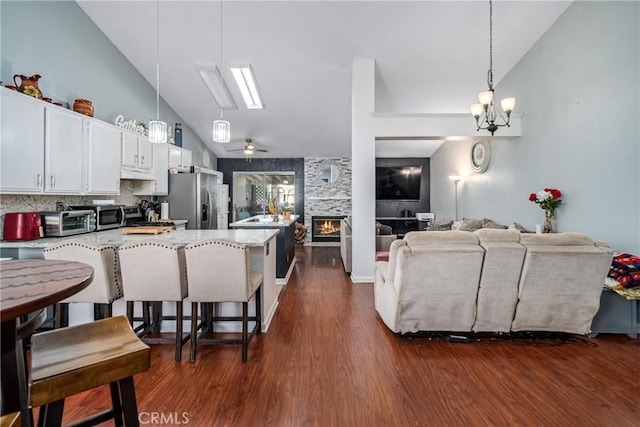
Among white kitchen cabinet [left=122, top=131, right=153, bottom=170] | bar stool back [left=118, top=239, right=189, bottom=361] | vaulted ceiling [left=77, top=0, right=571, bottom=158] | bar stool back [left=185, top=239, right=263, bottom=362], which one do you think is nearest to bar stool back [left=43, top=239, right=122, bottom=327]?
bar stool back [left=118, top=239, right=189, bottom=361]

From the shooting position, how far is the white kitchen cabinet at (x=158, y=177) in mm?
4926

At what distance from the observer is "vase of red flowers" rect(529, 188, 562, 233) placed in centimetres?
384

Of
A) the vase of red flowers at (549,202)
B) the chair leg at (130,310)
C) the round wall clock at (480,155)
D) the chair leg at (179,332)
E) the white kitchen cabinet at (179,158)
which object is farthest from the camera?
the round wall clock at (480,155)

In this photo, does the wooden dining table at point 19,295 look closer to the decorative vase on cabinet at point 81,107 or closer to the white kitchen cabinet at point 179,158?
the decorative vase on cabinet at point 81,107

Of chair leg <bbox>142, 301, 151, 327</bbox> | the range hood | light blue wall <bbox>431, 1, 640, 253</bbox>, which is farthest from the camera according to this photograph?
the range hood

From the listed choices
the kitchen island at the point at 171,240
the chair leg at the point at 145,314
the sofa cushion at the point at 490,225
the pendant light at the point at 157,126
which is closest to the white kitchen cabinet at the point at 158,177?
the pendant light at the point at 157,126

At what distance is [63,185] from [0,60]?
128 cm

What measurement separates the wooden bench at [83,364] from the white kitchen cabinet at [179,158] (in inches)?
180

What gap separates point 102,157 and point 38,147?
0.87 metres

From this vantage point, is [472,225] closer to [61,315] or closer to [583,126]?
[583,126]

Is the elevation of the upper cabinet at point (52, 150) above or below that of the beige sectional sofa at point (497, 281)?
above

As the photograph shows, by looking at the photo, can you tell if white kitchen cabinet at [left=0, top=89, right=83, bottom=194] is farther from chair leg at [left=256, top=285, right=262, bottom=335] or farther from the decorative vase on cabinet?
chair leg at [left=256, top=285, right=262, bottom=335]

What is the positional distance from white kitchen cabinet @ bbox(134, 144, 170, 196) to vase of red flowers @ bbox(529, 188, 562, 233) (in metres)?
5.69

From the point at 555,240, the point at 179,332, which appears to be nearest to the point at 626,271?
the point at 555,240
